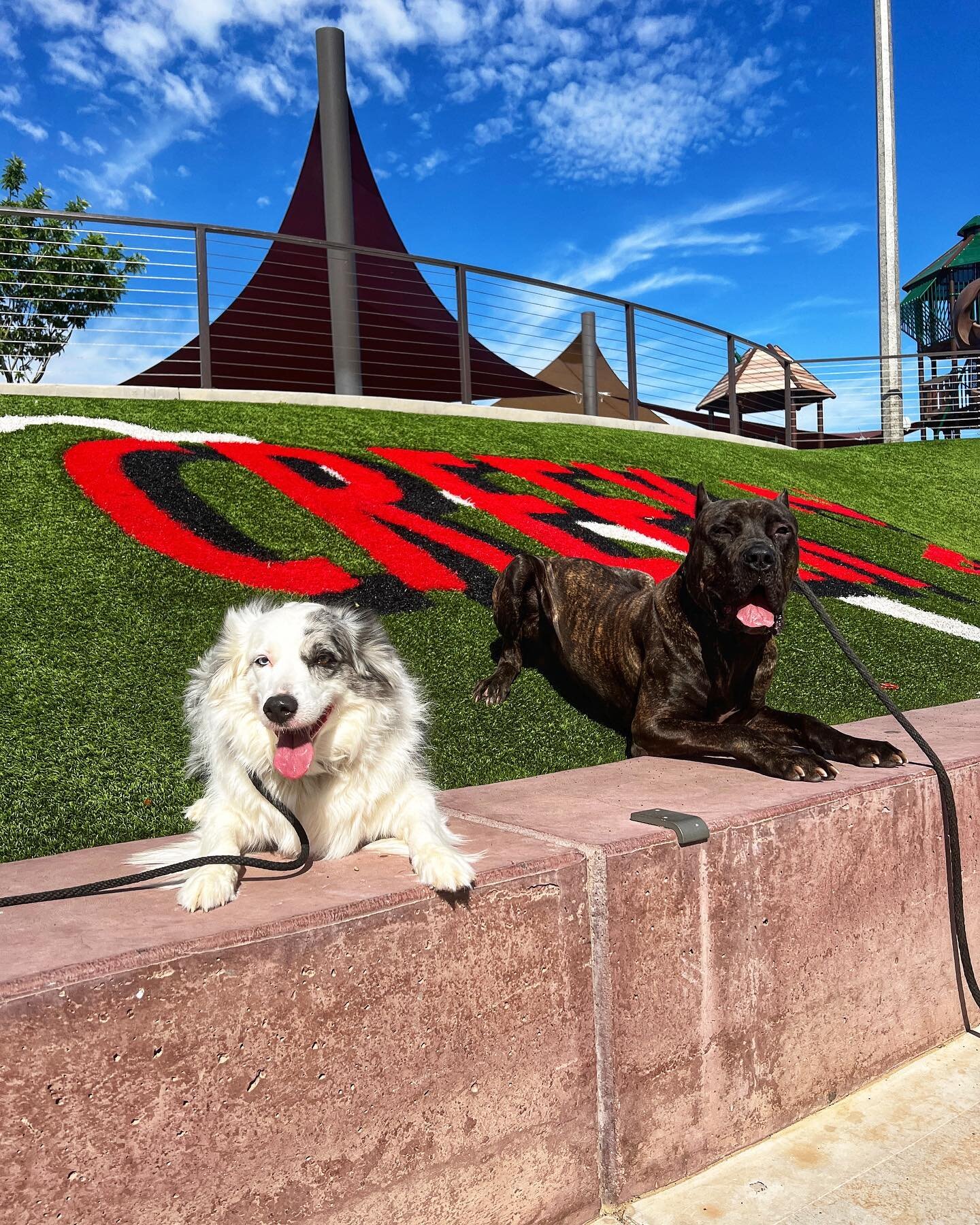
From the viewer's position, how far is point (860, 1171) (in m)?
2.71

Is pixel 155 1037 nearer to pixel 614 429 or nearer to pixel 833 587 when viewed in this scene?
pixel 833 587

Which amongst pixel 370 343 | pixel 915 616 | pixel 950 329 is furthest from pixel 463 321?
pixel 950 329

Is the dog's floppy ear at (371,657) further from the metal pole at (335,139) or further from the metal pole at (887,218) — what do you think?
the metal pole at (887,218)

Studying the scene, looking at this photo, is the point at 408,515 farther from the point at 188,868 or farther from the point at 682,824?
the point at 188,868

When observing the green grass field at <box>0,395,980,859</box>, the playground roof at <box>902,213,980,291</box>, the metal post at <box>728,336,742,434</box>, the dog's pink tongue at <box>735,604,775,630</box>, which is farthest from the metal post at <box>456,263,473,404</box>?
the playground roof at <box>902,213,980,291</box>

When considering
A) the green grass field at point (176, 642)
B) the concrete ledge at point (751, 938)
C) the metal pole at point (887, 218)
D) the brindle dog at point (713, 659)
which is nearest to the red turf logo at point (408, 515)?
the green grass field at point (176, 642)

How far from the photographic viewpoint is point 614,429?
13.8 metres

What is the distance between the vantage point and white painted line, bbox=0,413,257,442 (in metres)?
8.38

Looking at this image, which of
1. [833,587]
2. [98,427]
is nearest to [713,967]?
[833,587]

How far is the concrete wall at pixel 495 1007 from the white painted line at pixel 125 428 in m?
6.35

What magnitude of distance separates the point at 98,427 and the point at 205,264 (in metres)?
4.36

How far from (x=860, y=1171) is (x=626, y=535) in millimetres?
6182

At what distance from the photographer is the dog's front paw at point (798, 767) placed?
332cm

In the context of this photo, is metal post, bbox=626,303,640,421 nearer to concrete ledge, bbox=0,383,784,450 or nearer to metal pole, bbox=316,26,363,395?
concrete ledge, bbox=0,383,784,450
